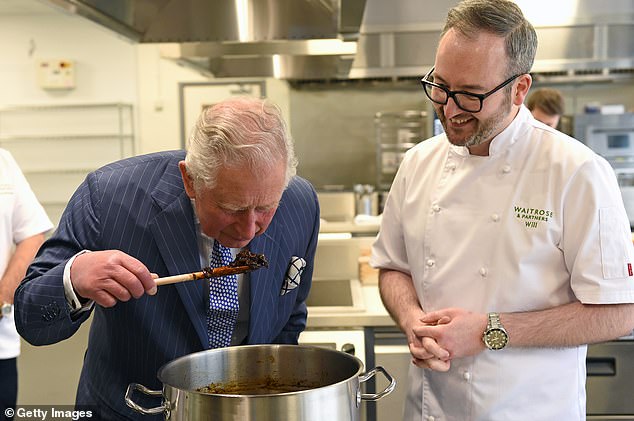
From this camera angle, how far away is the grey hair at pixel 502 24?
1464mm

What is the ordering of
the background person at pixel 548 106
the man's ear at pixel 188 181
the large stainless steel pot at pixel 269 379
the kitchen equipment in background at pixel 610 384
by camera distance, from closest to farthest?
1. the large stainless steel pot at pixel 269 379
2. the man's ear at pixel 188 181
3. the kitchen equipment in background at pixel 610 384
4. the background person at pixel 548 106

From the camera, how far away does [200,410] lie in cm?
103

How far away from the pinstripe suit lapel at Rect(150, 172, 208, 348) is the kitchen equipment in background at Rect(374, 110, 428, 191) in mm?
4573

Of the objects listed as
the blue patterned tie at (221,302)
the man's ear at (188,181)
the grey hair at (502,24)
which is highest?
the grey hair at (502,24)

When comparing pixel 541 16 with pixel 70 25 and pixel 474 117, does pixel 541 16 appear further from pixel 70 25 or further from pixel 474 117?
pixel 70 25

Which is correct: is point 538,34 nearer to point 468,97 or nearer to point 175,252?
point 468,97

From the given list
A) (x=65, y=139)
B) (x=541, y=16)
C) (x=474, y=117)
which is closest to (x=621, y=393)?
(x=474, y=117)

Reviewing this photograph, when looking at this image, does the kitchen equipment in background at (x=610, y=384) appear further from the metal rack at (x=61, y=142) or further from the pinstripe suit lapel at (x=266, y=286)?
the metal rack at (x=61, y=142)

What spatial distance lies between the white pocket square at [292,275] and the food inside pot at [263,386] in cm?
31

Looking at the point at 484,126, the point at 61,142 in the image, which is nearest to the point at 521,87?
the point at 484,126

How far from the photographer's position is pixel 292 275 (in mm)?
1588

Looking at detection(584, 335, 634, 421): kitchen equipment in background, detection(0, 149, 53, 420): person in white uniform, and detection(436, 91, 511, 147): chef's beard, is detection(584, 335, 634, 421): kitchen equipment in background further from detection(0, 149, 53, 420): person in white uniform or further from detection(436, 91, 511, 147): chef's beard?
detection(0, 149, 53, 420): person in white uniform

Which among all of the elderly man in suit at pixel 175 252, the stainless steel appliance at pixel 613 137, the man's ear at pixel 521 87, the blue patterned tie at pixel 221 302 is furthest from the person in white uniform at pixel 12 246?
the stainless steel appliance at pixel 613 137

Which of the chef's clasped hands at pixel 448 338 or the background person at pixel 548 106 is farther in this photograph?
the background person at pixel 548 106
